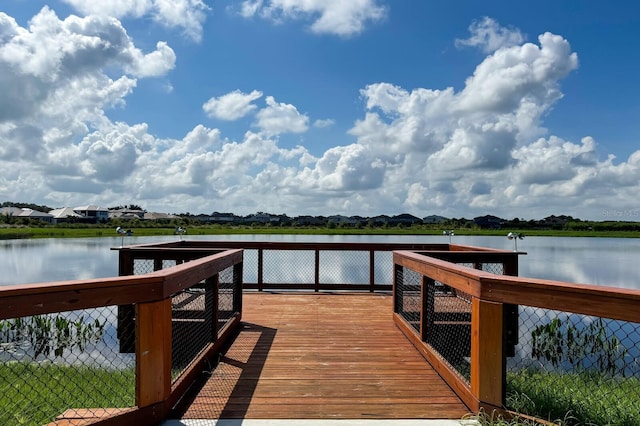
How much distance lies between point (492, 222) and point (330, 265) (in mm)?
56886

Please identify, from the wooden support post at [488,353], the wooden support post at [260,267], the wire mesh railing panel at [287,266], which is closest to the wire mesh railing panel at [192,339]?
the wooden support post at [488,353]

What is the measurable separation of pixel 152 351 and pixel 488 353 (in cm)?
217

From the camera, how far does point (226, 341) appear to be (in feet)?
15.8

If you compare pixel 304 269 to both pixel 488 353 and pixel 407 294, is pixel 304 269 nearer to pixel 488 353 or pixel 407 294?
pixel 407 294

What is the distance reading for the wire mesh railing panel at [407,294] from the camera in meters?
5.45

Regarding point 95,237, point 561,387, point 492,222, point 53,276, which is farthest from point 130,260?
point 492,222

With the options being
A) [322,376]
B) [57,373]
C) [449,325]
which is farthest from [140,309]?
[57,373]

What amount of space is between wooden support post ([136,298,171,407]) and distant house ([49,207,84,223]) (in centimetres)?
10131

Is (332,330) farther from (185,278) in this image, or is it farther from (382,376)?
(185,278)

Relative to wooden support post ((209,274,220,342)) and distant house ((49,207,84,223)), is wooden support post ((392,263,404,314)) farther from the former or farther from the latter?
distant house ((49,207,84,223))

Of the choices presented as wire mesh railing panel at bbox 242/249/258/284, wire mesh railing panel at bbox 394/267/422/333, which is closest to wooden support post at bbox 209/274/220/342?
wire mesh railing panel at bbox 394/267/422/333

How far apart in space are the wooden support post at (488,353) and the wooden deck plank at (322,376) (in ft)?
Result: 0.89

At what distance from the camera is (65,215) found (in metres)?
95.6

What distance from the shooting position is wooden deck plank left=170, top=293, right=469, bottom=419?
10.2 feet
